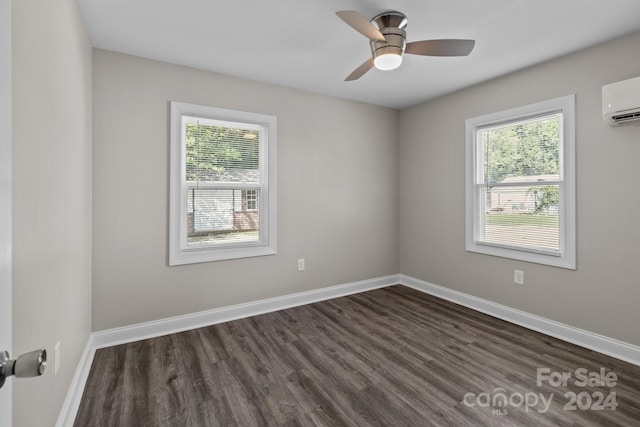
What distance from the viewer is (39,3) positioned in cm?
133

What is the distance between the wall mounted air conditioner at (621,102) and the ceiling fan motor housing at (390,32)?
5.43 feet

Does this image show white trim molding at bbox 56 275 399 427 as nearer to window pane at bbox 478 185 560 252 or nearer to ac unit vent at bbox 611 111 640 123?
window pane at bbox 478 185 560 252

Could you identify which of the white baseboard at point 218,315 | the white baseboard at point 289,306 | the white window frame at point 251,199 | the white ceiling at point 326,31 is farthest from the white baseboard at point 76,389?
the white ceiling at point 326,31

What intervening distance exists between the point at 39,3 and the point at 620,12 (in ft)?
11.0

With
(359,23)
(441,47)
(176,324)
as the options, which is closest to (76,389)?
(176,324)

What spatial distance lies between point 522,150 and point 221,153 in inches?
119

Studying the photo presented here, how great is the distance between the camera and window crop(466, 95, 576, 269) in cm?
279

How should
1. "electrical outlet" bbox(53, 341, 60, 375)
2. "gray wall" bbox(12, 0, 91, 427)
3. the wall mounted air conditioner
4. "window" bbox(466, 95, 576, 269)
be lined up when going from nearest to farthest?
"gray wall" bbox(12, 0, 91, 427), "electrical outlet" bbox(53, 341, 60, 375), the wall mounted air conditioner, "window" bbox(466, 95, 576, 269)

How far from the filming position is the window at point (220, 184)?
296cm

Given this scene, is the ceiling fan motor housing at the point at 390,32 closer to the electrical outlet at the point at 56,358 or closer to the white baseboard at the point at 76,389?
the electrical outlet at the point at 56,358

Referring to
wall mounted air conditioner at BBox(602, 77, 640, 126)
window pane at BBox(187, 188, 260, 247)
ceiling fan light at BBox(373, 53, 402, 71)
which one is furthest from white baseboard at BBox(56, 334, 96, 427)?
wall mounted air conditioner at BBox(602, 77, 640, 126)

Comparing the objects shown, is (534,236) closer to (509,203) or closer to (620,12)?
(509,203)

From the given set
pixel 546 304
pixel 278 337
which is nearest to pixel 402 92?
pixel 546 304

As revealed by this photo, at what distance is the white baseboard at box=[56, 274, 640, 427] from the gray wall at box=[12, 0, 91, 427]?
15 cm
